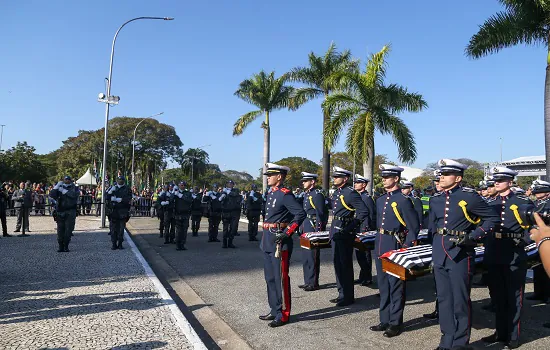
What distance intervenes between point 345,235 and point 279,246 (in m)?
1.64

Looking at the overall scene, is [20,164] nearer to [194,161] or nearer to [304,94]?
[194,161]

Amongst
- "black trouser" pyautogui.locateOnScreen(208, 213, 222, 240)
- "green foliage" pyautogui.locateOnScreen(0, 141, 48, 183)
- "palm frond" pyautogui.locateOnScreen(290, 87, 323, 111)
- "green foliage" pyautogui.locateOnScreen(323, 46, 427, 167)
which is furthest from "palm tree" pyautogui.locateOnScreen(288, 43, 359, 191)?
"green foliage" pyautogui.locateOnScreen(0, 141, 48, 183)

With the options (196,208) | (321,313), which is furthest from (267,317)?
(196,208)

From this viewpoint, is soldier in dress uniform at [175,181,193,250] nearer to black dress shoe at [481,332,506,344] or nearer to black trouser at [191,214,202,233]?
black trouser at [191,214,202,233]

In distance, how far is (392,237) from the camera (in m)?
→ 5.87

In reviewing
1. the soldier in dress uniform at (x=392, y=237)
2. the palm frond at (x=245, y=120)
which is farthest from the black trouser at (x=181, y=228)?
the palm frond at (x=245, y=120)

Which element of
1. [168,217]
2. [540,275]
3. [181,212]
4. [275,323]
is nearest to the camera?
[275,323]

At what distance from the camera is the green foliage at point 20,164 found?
4372cm

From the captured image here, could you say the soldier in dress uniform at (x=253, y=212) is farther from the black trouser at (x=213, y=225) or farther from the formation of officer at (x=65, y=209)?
the formation of officer at (x=65, y=209)

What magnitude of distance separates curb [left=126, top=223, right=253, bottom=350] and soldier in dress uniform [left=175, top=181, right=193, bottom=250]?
2.93m

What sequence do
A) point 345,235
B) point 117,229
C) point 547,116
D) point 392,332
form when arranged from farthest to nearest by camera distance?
point 547,116 → point 117,229 → point 345,235 → point 392,332

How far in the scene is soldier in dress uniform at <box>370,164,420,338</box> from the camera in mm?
5492

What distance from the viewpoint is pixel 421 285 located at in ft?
27.2

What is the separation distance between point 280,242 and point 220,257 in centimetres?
603
